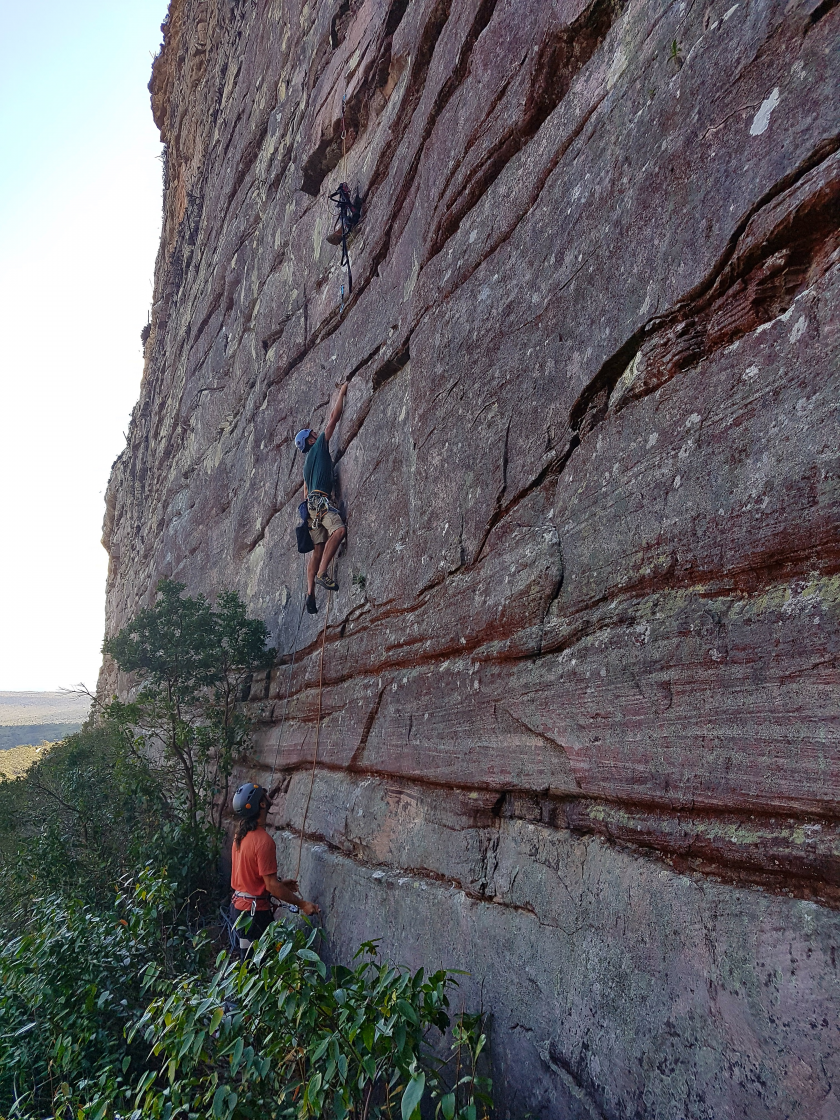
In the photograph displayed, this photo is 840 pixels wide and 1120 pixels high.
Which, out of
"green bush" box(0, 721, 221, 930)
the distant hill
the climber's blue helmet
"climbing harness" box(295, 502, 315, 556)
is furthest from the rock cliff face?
the distant hill

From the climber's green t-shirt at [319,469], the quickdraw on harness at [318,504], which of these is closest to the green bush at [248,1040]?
the quickdraw on harness at [318,504]

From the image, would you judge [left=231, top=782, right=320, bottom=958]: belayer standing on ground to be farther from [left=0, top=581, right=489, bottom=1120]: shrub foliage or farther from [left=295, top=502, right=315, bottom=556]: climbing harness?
[left=295, top=502, right=315, bottom=556]: climbing harness

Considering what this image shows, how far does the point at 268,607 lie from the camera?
7.70 metres

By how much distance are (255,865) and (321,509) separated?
2.89 meters

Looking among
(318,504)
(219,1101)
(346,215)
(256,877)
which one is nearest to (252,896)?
(256,877)

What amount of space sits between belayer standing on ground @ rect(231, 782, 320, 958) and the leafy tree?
6.92 ft

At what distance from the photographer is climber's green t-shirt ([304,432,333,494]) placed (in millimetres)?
6234

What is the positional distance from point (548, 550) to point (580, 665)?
24.6 inches

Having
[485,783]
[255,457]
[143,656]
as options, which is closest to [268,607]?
[143,656]

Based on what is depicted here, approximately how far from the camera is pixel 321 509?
20.2 ft

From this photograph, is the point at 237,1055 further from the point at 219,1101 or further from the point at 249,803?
the point at 249,803

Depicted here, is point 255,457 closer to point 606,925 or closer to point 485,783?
point 485,783

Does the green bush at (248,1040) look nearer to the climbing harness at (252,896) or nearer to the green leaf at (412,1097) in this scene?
the green leaf at (412,1097)

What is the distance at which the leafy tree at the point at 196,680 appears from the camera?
24.3 feet
